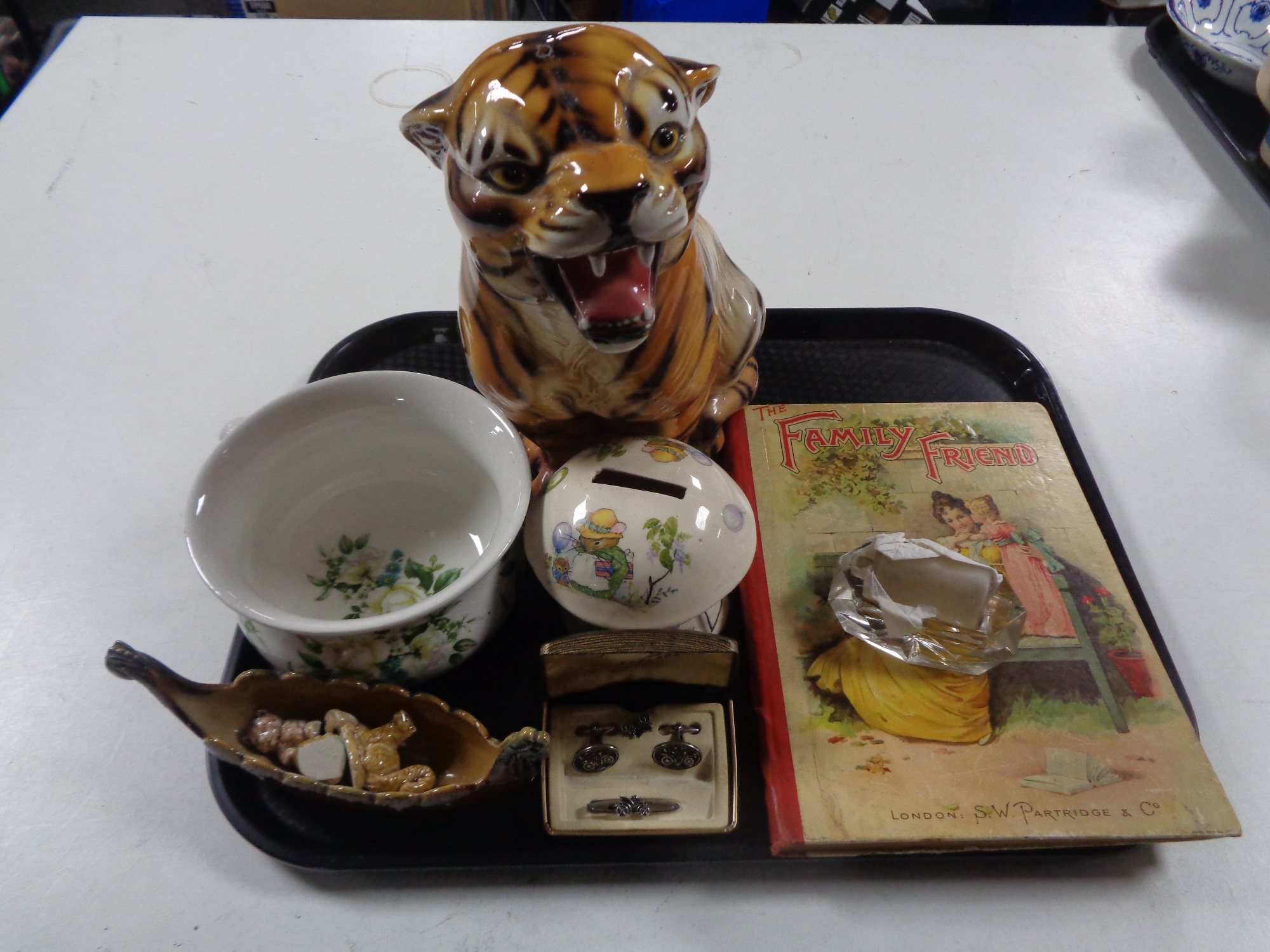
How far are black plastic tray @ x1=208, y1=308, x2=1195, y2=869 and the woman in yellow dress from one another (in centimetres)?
6

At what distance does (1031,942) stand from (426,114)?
545 millimetres

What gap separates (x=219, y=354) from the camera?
83 centimetres

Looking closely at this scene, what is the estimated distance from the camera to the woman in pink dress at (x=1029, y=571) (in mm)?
581

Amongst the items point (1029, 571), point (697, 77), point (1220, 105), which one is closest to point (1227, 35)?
point (1220, 105)

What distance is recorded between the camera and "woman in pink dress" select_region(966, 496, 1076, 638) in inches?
22.9

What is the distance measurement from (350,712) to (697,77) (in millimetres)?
397

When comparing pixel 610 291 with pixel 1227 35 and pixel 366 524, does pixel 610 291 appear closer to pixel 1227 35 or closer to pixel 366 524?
pixel 366 524

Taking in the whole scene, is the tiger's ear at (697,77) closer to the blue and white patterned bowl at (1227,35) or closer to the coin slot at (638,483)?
the coin slot at (638,483)

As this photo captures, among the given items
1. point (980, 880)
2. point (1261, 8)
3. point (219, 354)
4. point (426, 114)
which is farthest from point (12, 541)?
point (1261, 8)

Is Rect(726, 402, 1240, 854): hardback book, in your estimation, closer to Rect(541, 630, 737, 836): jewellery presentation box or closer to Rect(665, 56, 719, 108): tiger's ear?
Rect(541, 630, 737, 836): jewellery presentation box

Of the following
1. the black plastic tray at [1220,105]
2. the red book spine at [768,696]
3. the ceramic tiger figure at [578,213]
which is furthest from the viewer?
the black plastic tray at [1220,105]

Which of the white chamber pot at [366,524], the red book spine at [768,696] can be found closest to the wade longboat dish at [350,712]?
the white chamber pot at [366,524]

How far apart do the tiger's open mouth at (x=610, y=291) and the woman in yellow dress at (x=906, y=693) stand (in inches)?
10.0

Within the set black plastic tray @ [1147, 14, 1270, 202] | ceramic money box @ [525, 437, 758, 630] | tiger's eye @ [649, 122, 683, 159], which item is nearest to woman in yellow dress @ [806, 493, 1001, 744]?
ceramic money box @ [525, 437, 758, 630]
